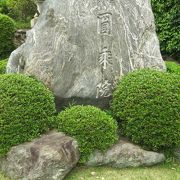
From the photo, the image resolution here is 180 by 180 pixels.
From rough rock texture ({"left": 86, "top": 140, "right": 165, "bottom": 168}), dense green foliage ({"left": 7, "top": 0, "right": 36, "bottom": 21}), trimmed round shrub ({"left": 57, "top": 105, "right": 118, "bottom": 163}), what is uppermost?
dense green foliage ({"left": 7, "top": 0, "right": 36, "bottom": 21})

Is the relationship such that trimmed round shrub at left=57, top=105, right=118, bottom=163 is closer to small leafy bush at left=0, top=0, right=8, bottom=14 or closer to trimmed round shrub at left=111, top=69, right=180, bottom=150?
trimmed round shrub at left=111, top=69, right=180, bottom=150

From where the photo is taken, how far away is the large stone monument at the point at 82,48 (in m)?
6.25

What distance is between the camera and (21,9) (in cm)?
1508


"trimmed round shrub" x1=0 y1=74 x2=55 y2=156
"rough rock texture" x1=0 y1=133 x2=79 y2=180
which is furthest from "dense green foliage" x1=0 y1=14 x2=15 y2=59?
"rough rock texture" x1=0 y1=133 x2=79 y2=180

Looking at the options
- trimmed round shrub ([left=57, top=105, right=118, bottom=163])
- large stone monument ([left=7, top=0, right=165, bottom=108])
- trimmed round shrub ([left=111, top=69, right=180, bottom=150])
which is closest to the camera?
trimmed round shrub ([left=57, top=105, right=118, bottom=163])

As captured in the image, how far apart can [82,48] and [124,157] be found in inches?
76.4

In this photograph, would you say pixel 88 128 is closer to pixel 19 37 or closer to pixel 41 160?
pixel 41 160

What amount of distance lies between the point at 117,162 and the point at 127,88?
1.16 meters

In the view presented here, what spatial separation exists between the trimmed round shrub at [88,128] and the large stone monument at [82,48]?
0.65 meters

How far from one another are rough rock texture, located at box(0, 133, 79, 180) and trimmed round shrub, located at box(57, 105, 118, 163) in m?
0.18

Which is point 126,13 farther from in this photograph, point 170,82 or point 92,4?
point 170,82

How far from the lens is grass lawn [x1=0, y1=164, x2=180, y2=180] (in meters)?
5.40

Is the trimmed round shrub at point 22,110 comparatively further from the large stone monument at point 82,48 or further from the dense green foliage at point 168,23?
the dense green foliage at point 168,23

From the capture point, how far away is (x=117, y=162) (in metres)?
5.62
